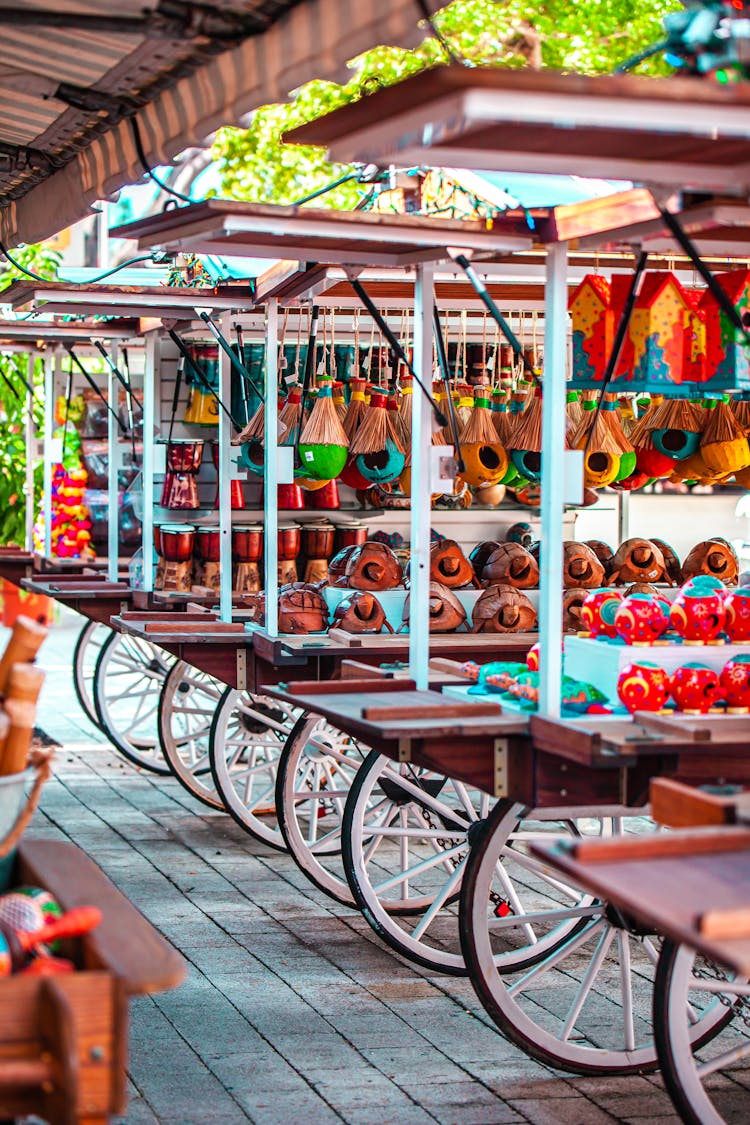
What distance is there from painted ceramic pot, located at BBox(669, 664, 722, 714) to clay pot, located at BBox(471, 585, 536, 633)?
168cm

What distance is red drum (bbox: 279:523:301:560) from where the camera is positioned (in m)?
7.57

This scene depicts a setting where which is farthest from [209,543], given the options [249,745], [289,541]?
[249,745]

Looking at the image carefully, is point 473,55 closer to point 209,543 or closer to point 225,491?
point 209,543

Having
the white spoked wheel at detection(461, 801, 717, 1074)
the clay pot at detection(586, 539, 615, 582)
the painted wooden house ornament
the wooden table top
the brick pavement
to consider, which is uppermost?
the painted wooden house ornament

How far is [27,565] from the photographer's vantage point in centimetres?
1003

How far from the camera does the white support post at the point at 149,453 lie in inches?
298

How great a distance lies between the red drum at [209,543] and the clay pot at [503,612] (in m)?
2.23

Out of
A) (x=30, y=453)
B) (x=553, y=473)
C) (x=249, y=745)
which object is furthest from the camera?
(x=30, y=453)

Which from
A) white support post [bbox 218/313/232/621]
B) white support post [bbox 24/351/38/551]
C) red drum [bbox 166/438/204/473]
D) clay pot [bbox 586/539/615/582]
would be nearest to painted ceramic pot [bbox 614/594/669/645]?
clay pot [bbox 586/539/615/582]

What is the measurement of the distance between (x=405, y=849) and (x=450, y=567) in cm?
107

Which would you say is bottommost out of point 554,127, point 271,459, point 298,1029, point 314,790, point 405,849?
point 298,1029

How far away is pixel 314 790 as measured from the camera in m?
6.09

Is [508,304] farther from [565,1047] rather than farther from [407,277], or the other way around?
[565,1047]

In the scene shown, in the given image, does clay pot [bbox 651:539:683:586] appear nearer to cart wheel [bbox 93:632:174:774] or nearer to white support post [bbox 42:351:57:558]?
cart wheel [bbox 93:632:174:774]
